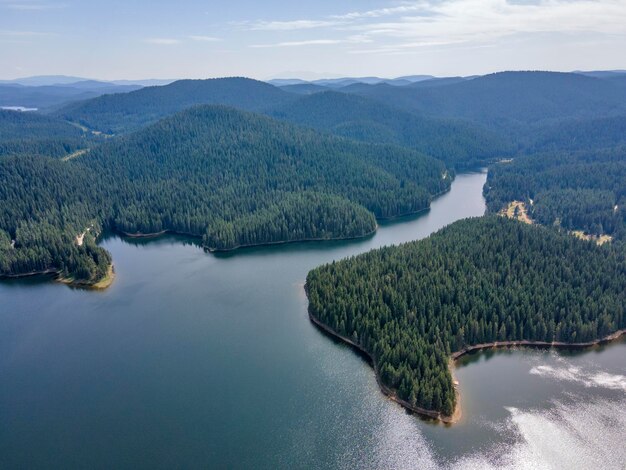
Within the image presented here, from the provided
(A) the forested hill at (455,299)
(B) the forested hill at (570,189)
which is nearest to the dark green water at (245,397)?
(A) the forested hill at (455,299)

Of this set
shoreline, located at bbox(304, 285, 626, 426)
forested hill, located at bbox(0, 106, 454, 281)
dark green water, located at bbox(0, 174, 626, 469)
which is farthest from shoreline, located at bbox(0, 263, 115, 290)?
shoreline, located at bbox(304, 285, 626, 426)

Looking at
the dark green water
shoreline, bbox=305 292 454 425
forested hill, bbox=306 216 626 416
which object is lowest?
the dark green water

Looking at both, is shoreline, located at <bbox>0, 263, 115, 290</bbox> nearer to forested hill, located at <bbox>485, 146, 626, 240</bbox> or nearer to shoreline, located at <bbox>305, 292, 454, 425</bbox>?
shoreline, located at <bbox>305, 292, 454, 425</bbox>

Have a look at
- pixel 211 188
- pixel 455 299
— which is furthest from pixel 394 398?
pixel 211 188

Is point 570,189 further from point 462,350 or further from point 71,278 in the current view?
point 71,278

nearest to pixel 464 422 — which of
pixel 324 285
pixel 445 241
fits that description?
pixel 324 285

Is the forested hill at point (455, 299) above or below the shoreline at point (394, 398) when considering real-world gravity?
above

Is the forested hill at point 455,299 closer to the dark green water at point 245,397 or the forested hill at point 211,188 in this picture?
the dark green water at point 245,397
